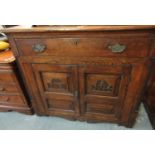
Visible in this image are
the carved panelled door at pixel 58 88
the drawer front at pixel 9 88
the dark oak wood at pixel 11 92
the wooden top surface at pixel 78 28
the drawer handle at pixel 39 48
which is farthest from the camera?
the drawer front at pixel 9 88

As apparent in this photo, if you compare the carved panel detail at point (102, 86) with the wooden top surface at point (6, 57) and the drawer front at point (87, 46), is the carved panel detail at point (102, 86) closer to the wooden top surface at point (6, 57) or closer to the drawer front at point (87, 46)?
the drawer front at point (87, 46)

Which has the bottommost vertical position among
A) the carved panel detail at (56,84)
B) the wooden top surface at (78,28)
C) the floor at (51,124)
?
the floor at (51,124)

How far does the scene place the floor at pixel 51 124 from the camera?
1312 mm

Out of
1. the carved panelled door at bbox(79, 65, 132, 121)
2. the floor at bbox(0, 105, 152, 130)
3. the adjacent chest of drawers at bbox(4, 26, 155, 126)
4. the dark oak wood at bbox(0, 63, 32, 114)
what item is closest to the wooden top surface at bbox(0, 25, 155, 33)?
the adjacent chest of drawers at bbox(4, 26, 155, 126)

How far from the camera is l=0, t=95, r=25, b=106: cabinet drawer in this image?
134 centimetres

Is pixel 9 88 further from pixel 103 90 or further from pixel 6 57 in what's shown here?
pixel 103 90

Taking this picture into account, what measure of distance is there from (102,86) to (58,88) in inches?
14.6

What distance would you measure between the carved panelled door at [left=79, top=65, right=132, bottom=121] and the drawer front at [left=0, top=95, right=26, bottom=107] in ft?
2.08

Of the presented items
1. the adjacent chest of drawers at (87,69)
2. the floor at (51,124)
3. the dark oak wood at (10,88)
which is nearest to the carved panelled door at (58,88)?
the adjacent chest of drawers at (87,69)

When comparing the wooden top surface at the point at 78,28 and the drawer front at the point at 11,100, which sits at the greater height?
the wooden top surface at the point at 78,28

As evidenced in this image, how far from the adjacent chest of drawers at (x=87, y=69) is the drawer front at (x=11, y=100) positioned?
0.19m

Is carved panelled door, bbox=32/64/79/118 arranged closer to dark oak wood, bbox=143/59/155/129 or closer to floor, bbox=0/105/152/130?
floor, bbox=0/105/152/130
